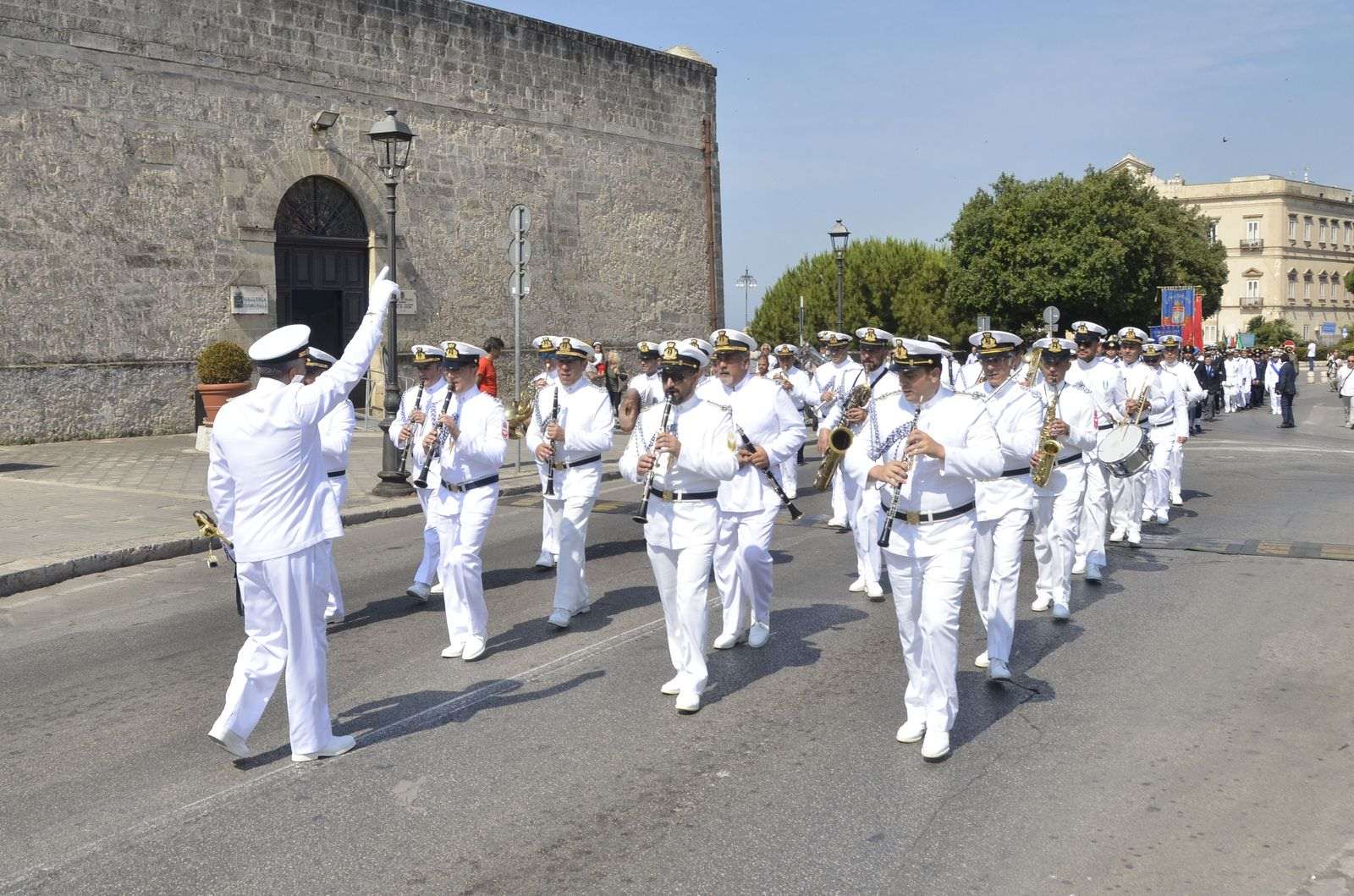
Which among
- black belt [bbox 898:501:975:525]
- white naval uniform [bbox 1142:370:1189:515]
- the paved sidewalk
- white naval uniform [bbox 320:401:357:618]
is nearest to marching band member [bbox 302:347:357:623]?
white naval uniform [bbox 320:401:357:618]

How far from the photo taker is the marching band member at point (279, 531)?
226 inches

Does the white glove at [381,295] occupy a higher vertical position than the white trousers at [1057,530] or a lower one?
higher

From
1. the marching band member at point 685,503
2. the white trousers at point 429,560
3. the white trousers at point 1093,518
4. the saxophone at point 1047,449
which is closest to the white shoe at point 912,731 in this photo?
the marching band member at point 685,503

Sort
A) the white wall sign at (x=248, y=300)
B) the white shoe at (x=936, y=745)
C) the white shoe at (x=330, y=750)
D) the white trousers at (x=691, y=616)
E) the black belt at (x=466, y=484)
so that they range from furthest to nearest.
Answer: the white wall sign at (x=248, y=300) → the black belt at (x=466, y=484) → the white trousers at (x=691, y=616) → the white shoe at (x=330, y=750) → the white shoe at (x=936, y=745)

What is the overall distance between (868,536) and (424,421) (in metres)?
3.23

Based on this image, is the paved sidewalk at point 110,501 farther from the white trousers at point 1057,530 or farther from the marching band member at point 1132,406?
the marching band member at point 1132,406

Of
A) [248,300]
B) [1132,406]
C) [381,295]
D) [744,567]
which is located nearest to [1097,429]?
[1132,406]

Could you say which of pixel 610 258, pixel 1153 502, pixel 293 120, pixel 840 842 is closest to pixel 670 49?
pixel 610 258

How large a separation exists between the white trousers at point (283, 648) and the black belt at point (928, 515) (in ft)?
9.07

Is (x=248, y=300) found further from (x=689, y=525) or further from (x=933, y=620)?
(x=933, y=620)

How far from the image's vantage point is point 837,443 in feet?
20.4

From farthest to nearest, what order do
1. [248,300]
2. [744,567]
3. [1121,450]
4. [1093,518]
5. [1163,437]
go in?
[248,300] → [1163,437] → [1121,450] → [1093,518] → [744,567]

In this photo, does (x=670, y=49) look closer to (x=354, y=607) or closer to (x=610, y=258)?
(x=610, y=258)

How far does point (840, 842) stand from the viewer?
15.9 ft
